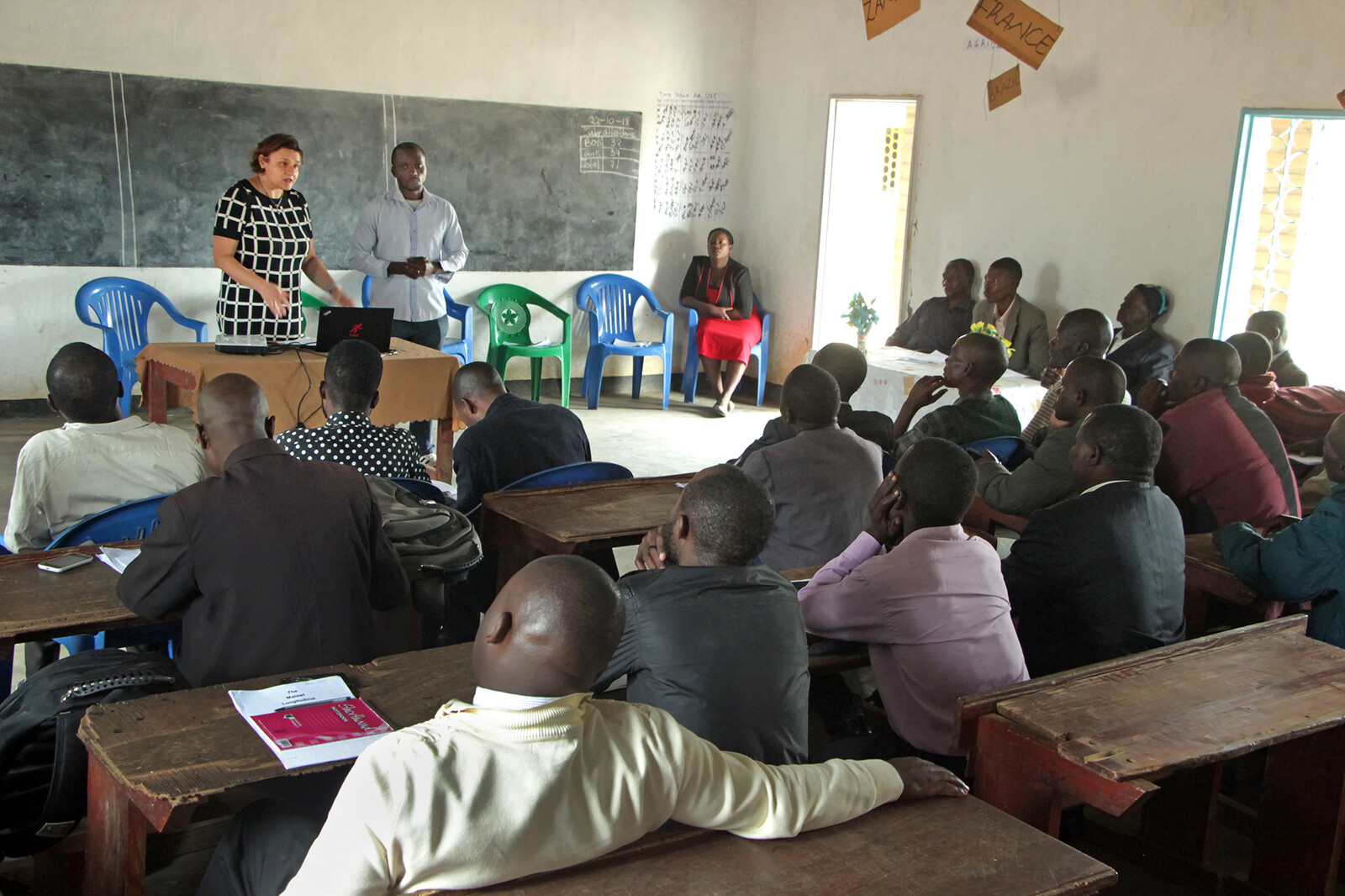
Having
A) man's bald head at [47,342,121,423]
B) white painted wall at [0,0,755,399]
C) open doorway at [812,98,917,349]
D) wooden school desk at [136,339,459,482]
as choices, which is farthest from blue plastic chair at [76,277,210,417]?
open doorway at [812,98,917,349]

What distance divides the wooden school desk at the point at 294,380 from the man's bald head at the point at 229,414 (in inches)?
84.5

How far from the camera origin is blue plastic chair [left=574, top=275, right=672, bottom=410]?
8.54 m

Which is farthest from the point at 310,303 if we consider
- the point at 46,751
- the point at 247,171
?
the point at 46,751

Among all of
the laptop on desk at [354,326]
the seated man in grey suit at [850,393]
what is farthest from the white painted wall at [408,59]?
the seated man in grey suit at [850,393]

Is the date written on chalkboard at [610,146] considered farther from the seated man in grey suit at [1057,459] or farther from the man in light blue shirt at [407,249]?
the seated man in grey suit at [1057,459]

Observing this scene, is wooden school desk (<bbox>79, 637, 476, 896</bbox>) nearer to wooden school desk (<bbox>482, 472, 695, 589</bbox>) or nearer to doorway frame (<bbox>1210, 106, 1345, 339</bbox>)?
wooden school desk (<bbox>482, 472, 695, 589</bbox>)

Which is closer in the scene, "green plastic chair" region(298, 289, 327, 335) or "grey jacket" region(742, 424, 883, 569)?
"grey jacket" region(742, 424, 883, 569)

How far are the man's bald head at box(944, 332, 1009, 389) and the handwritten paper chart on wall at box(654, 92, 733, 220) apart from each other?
502cm

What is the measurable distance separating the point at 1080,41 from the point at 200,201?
17.2 ft

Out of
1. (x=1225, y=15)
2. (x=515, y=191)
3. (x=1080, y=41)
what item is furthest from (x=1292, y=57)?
(x=515, y=191)

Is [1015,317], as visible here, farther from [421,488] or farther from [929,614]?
[929,614]

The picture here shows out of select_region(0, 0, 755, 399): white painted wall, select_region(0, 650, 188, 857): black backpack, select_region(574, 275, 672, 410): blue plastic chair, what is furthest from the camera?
select_region(574, 275, 672, 410): blue plastic chair

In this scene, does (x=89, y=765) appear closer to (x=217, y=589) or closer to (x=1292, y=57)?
(x=217, y=589)

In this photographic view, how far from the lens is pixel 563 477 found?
150 inches
